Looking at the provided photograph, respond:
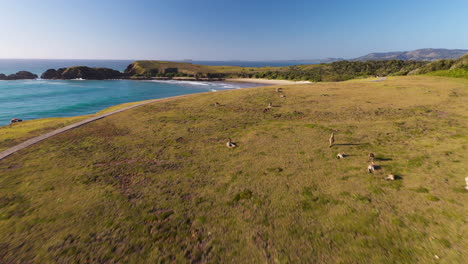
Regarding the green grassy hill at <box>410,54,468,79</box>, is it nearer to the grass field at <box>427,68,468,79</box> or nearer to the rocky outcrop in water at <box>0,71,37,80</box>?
the grass field at <box>427,68,468,79</box>

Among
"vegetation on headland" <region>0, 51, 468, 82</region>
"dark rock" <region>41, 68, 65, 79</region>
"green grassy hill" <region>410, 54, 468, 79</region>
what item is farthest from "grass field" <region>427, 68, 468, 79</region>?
"dark rock" <region>41, 68, 65, 79</region>

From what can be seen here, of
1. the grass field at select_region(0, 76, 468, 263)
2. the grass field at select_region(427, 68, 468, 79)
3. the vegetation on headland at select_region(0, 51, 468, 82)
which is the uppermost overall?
the vegetation on headland at select_region(0, 51, 468, 82)

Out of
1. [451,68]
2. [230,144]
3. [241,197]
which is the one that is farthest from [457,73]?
[241,197]

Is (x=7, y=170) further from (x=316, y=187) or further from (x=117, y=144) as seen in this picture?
(x=316, y=187)

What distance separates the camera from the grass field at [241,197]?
7523 mm

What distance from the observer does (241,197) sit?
10688 mm

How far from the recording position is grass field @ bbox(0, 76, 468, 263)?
24.7 ft

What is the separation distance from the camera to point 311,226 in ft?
28.0

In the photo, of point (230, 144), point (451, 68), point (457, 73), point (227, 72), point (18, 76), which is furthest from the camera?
point (227, 72)

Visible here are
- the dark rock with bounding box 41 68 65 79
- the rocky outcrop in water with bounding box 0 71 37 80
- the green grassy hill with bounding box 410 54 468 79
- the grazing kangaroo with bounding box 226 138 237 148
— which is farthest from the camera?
the dark rock with bounding box 41 68 65 79

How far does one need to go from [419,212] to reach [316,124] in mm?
14370

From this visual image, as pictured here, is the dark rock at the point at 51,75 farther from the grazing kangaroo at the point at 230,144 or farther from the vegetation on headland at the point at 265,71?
the grazing kangaroo at the point at 230,144

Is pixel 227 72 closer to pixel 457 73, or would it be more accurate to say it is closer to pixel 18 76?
pixel 457 73

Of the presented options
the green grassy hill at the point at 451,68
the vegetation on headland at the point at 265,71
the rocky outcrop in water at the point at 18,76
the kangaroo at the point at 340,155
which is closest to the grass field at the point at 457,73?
the green grassy hill at the point at 451,68
